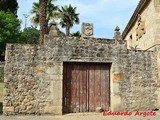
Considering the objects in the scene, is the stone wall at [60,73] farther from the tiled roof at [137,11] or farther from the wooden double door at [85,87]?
the tiled roof at [137,11]

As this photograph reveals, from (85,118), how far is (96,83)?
71.9 inches

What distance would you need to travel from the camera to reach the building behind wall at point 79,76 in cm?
811

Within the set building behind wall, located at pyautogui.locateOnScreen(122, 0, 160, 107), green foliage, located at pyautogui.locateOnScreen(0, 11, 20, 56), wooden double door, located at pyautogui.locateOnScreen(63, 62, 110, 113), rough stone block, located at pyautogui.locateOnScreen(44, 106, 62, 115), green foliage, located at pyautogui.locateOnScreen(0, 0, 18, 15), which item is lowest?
rough stone block, located at pyautogui.locateOnScreen(44, 106, 62, 115)

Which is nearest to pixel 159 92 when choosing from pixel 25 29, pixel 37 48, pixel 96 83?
pixel 96 83

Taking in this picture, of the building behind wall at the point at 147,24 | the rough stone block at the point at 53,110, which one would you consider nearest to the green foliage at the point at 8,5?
the building behind wall at the point at 147,24

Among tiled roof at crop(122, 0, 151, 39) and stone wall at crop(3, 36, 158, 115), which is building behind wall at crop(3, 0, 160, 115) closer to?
stone wall at crop(3, 36, 158, 115)

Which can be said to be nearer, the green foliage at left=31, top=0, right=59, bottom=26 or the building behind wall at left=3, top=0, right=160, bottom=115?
the building behind wall at left=3, top=0, right=160, bottom=115

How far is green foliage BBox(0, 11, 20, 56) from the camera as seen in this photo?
27.5 meters

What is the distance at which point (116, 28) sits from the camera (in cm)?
985

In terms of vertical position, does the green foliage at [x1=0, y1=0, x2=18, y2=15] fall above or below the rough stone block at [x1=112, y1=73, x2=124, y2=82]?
above

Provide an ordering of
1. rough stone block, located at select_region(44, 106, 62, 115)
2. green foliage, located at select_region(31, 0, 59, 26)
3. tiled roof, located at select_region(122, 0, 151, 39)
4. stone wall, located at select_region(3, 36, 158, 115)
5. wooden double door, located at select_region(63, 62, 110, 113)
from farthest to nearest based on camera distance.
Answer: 1. green foliage, located at select_region(31, 0, 59, 26)
2. tiled roof, located at select_region(122, 0, 151, 39)
3. wooden double door, located at select_region(63, 62, 110, 113)
4. rough stone block, located at select_region(44, 106, 62, 115)
5. stone wall, located at select_region(3, 36, 158, 115)

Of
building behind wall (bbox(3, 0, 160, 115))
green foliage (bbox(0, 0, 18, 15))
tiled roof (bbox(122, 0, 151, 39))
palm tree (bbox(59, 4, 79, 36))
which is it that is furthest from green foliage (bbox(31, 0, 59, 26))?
building behind wall (bbox(3, 0, 160, 115))

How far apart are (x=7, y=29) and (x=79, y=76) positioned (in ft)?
71.2

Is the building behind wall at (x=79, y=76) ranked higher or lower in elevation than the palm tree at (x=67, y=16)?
lower
